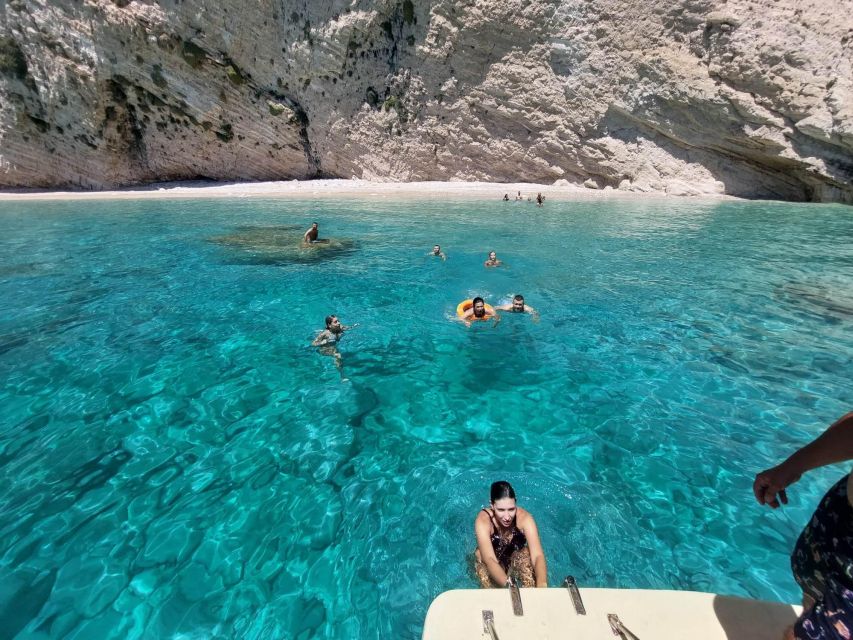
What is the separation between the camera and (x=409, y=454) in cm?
591

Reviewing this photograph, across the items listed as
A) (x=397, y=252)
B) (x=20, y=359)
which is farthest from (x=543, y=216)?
(x=20, y=359)

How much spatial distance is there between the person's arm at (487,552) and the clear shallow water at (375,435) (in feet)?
1.48

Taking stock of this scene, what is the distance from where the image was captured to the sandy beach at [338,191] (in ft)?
113

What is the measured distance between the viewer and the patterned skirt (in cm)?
186

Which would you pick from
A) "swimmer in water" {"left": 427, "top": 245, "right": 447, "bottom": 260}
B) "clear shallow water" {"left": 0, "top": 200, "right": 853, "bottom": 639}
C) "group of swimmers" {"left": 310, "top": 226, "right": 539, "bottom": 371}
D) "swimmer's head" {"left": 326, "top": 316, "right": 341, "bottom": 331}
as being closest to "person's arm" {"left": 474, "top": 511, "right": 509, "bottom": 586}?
"clear shallow water" {"left": 0, "top": 200, "right": 853, "bottom": 639}

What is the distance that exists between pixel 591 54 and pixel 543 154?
25.5ft

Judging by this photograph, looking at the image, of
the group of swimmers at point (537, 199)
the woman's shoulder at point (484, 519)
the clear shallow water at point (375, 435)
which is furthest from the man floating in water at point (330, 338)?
the group of swimmers at point (537, 199)

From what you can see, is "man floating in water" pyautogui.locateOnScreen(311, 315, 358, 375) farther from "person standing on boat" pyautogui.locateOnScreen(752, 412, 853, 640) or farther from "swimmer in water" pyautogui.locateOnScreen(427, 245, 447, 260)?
"person standing on boat" pyautogui.locateOnScreen(752, 412, 853, 640)

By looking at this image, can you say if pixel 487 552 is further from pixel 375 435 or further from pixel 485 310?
pixel 485 310

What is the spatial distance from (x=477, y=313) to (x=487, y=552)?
6449 millimetres

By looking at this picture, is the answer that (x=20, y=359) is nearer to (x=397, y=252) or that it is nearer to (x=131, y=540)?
(x=131, y=540)

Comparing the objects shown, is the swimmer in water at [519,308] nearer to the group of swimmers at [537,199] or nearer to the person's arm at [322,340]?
the person's arm at [322,340]

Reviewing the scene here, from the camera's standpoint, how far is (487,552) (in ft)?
12.7

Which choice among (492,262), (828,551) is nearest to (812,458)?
(828,551)
